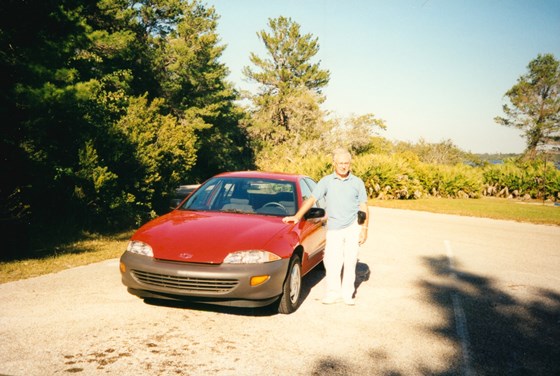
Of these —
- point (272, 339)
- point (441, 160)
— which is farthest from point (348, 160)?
point (441, 160)

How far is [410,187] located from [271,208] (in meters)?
20.2

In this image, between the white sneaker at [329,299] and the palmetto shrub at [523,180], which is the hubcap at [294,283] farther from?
the palmetto shrub at [523,180]

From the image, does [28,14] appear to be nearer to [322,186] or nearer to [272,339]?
[322,186]

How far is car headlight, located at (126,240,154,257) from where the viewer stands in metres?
4.44

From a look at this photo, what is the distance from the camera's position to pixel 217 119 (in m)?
44.7

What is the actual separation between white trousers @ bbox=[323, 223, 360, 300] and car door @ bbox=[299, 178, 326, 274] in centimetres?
30

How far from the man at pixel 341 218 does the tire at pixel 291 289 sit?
46 centimetres

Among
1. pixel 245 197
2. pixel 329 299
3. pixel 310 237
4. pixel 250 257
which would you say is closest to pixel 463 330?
pixel 329 299

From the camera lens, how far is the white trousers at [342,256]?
510 cm

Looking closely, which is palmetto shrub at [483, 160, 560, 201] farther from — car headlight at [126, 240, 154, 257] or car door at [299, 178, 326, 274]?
car headlight at [126, 240, 154, 257]

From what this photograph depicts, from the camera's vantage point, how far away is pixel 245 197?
5.89 m

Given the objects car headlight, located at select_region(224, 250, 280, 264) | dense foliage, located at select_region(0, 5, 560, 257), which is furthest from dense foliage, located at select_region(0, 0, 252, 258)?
car headlight, located at select_region(224, 250, 280, 264)

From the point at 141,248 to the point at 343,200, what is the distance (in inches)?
96.8

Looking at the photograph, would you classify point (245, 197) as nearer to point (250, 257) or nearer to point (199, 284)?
point (250, 257)
